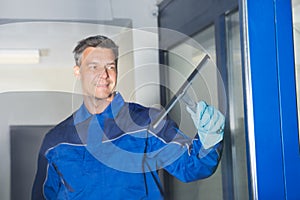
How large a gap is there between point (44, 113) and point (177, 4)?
45cm

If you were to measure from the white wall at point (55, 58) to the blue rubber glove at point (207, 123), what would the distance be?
12 cm

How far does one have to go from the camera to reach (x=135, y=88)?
1458 mm

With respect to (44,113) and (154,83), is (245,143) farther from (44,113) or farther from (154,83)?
(44,113)

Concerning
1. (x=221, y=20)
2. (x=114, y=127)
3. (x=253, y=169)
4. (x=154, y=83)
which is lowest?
(x=253, y=169)

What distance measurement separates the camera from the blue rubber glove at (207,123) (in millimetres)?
1488

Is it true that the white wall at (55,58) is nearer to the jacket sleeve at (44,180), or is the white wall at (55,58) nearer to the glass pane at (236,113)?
the jacket sleeve at (44,180)

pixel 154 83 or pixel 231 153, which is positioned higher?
pixel 154 83

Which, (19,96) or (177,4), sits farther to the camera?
(177,4)

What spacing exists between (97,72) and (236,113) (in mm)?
387

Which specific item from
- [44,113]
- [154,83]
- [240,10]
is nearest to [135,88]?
[154,83]

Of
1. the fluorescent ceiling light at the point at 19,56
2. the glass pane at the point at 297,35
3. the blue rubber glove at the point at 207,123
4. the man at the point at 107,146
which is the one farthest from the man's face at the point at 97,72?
the glass pane at the point at 297,35

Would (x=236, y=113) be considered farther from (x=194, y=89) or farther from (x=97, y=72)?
(x=97, y=72)

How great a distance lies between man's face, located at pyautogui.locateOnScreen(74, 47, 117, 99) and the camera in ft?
4.71

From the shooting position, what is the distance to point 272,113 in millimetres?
1500
